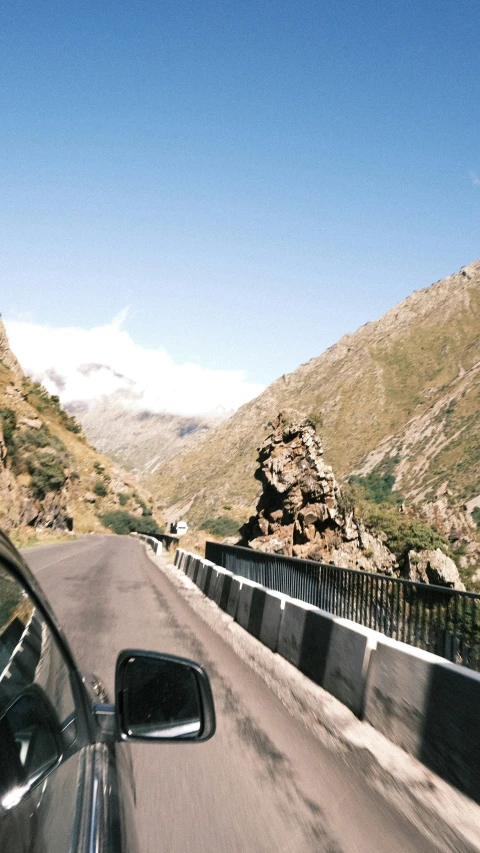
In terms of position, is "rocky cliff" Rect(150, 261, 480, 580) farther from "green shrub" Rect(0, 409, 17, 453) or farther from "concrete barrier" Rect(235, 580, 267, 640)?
"concrete barrier" Rect(235, 580, 267, 640)

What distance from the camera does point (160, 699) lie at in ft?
7.32

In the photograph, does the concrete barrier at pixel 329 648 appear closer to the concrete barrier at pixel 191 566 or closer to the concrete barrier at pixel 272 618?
the concrete barrier at pixel 272 618

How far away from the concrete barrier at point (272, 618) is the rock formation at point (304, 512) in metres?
15.0

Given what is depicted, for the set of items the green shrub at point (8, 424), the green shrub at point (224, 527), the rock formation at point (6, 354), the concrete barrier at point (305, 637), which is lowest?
the green shrub at point (224, 527)

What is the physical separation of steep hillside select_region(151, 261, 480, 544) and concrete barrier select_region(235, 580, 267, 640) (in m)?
92.9

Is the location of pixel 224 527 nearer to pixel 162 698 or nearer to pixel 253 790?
pixel 253 790

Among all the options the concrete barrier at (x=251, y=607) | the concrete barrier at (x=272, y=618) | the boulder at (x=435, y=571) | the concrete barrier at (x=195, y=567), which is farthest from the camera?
the boulder at (x=435, y=571)

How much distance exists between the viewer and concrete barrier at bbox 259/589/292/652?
9047mm

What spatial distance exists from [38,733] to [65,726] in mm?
187

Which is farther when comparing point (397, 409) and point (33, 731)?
point (397, 409)

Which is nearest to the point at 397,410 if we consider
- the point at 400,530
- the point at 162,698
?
the point at 400,530

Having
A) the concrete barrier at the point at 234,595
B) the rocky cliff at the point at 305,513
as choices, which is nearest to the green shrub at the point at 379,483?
the rocky cliff at the point at 305,513

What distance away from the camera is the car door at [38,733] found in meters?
1.39

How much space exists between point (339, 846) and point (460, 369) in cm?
15691
